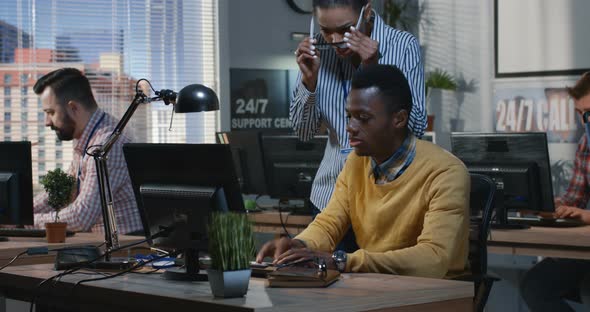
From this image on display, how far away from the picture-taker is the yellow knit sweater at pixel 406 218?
2.57 m

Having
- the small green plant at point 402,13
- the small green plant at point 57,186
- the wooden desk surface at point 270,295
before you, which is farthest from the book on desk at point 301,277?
the small green plant at point 402,13

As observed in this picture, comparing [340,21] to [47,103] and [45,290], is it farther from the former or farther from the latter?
[47,103]

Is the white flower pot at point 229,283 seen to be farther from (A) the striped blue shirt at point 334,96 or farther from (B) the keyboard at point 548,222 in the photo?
(B) the keyboard at point 548,222

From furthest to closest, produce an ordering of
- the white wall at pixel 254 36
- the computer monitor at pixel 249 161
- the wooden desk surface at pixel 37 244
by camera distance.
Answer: the white wall at pixel 254 36 → the computer monitor at pixel 249 161 → the wooden desk surface at pixel 37 244

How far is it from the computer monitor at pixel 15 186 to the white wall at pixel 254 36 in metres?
3.55

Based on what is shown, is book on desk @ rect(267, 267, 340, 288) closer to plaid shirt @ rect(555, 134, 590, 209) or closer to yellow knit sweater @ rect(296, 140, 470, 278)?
yellow knit sweater @ rect(296, 140, 470, 278)

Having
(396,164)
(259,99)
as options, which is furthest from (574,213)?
(259,99)

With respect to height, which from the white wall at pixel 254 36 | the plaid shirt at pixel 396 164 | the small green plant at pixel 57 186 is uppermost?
the white wall at pixel 254 36


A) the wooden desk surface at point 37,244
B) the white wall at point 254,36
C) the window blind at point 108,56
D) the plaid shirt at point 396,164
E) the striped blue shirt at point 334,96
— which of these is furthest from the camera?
the white wall at point 254,36

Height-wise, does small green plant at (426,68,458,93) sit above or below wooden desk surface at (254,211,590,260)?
above

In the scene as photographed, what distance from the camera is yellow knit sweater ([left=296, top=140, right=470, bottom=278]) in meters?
2.57

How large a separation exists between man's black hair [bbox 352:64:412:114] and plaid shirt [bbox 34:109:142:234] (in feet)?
5.69

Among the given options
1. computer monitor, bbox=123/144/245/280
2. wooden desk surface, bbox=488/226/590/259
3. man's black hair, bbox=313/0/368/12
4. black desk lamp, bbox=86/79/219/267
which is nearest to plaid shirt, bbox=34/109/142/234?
black desk lamp, bbox=86/79/219/267

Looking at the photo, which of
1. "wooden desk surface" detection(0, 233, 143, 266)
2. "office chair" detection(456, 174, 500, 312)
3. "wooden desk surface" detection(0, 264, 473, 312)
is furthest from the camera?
"wooden desk surface" detection(0, 233, 143, 266)
